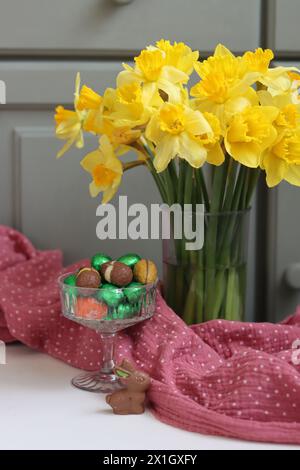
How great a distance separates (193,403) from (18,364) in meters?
0.27

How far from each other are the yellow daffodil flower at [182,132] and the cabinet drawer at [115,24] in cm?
29

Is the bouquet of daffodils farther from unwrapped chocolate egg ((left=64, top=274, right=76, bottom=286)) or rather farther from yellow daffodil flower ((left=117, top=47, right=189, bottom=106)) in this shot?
unwrapped chocolate egg ((left=64, top=274, right=76, bottom=286))

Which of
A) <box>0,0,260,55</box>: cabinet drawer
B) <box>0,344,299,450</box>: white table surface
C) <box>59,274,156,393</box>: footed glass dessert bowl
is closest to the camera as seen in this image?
<box>0,344,299,450</box>: white table surface

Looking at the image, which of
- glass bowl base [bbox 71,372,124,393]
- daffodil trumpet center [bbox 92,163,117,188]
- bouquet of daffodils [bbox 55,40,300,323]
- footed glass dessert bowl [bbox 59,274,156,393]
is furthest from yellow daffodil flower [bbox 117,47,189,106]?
glass bowl base [bbox 71,372,124,393]

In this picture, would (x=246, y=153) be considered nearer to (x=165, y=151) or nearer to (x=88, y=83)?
(x=165, y=151)

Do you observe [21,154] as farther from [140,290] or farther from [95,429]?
[95,429]

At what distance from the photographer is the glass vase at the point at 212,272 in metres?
0.88

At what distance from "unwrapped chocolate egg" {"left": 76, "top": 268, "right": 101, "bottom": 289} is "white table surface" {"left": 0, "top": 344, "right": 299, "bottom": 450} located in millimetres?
120

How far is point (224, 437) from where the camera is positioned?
27.5 inches

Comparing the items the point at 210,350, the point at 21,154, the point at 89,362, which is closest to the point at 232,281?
the point at 210,350

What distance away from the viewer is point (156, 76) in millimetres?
811

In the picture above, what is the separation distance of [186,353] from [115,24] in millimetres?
477

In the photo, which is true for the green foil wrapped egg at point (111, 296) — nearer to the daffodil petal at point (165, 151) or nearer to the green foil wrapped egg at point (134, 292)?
the green foil wrapped egg at point (134, 292)

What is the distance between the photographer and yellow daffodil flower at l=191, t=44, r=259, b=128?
0.80 m
